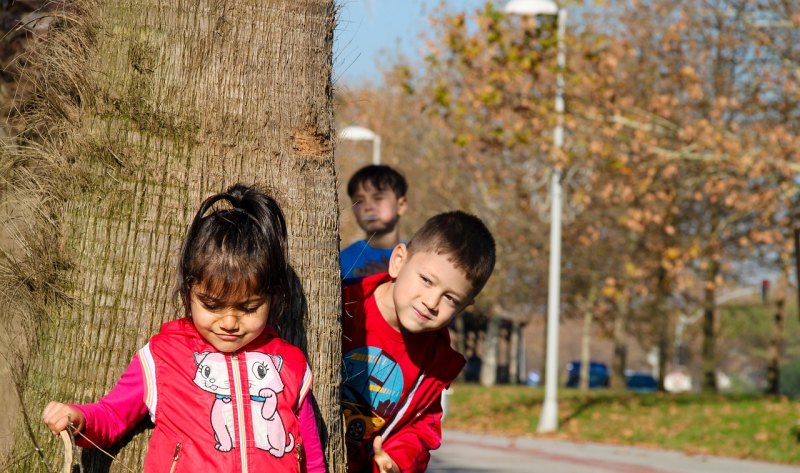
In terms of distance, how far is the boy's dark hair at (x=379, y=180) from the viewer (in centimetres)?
584

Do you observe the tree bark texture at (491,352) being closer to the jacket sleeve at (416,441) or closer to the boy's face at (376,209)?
the boy's face at (376,209)

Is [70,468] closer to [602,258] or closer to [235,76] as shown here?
[235,76]

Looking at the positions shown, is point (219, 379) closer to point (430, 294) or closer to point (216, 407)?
point (216, 407)

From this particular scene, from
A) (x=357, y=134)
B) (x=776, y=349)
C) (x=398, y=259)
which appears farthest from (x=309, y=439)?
(x=776, y=349)

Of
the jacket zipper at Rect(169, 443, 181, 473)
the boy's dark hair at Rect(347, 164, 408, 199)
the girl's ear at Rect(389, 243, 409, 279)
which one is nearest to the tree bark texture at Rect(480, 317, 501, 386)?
the boy's dark hair at Rect(347, 164, 408, 199)

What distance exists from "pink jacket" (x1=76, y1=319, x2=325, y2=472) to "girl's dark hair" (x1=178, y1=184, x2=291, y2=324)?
161 mm

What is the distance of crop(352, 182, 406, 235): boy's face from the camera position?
575 centimetres

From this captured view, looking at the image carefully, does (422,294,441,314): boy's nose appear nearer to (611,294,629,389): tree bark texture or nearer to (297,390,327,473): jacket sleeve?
(297,390,327,473): jacket sleeve

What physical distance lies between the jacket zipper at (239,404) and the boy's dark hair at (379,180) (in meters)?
3.06

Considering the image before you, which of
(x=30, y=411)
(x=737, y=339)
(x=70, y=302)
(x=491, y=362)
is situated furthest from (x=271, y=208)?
(x=737, y=339)

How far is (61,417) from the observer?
267 cm

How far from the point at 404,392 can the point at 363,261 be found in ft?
4.65

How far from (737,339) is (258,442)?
2815 inches

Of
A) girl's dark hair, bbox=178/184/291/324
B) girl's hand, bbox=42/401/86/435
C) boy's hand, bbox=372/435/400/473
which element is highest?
girl's dark hair, bbox=178/184/291/324
